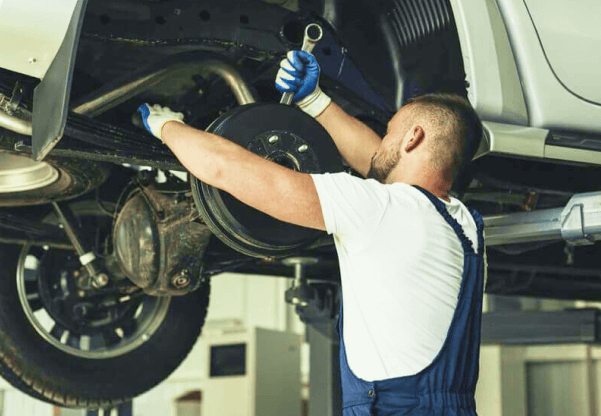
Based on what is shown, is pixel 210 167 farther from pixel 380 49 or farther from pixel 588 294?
pixel 588 294

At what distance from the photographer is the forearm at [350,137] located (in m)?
2.32

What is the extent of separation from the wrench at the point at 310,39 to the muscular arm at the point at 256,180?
34 cm

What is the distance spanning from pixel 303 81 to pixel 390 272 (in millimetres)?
572

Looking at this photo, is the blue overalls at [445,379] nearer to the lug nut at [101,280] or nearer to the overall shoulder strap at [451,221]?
the overall shoulder strap at [451,221]

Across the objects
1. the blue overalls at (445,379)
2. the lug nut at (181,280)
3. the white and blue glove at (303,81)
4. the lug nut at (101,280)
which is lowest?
the blue overalls at (445,379)

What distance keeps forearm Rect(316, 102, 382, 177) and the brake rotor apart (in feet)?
0.61

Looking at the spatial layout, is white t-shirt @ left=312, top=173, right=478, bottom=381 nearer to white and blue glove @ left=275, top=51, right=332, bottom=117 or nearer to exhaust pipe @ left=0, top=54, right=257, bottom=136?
white and blue glove @ left=275, top=51, right=332, bottom=117

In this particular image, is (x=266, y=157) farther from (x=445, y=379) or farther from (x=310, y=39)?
(x=445, y=379)

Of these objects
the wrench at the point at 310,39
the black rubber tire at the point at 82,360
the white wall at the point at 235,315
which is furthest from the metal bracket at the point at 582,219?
the white wall at the point at 235,315

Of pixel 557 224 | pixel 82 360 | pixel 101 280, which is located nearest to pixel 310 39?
pixel 557 224

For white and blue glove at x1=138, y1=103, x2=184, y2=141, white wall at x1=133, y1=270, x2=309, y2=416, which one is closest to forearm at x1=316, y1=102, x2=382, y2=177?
→ white and blue glove at x1=138, y1=103, x2=184, y2=141

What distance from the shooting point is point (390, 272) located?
1.90 metres

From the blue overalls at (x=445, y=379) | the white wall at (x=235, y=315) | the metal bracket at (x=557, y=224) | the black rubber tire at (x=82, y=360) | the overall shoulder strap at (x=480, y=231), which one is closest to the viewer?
the blue overalls at (x=445, y=379)

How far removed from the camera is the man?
1.85 m
